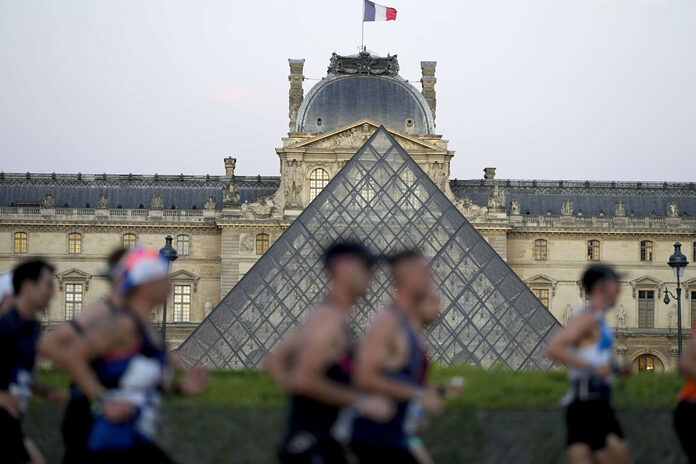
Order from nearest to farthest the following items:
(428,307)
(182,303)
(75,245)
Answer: (428,307) → (182,303) → (75,245)

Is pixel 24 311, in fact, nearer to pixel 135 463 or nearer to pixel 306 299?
pixel 135 463

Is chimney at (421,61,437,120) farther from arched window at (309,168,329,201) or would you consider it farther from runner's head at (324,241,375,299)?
runner's head at (324,241,375,299)

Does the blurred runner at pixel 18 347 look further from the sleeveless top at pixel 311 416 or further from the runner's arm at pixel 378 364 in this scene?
the runner's arm at pixel 378 364

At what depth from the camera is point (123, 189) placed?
55125 mm

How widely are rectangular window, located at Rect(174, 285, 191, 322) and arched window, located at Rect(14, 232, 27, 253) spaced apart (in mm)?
6705

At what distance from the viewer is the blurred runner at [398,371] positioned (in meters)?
5.04

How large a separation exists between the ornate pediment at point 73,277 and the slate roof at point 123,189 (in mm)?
3650

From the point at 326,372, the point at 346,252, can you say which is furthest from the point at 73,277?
the point at 346,252

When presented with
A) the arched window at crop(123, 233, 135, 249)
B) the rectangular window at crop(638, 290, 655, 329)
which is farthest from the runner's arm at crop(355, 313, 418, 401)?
the rectangular window at crop(638, 290, 655, 329)

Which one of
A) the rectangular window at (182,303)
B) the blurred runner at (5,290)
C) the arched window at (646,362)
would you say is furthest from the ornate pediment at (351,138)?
the blurred runner at (5,290)

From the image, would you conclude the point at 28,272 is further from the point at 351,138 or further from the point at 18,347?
the point at 351,138

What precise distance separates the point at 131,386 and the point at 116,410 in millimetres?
174

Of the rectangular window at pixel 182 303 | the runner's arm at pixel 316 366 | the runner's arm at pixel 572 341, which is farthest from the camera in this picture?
the rectangular window at pixel 182 303

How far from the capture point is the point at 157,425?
23.4 ft
